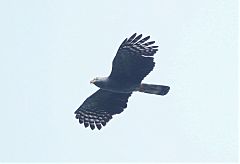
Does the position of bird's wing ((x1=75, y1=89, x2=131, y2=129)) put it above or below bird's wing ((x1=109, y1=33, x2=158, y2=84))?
below

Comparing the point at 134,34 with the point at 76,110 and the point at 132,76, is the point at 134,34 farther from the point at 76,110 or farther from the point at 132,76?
the point at 76,110

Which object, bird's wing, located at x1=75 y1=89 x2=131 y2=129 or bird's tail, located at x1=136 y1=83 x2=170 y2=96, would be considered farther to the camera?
bird's wing, located at x1=75 y1=89 x2=131 y2=129

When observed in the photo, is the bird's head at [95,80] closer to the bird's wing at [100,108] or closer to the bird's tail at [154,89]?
the bird's wing at [100,108]

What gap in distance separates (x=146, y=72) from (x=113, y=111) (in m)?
2.44

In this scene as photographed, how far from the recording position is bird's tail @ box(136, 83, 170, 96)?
31469 millimetres

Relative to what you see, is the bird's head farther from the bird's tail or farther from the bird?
the bird's tail

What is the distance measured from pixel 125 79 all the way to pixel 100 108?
6.26 ft

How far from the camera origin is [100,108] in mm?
33281

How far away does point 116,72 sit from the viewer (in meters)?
31.8

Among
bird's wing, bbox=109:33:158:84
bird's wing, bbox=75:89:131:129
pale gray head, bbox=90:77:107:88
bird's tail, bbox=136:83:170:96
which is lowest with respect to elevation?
bird's wing, bbox=75:89:131:129

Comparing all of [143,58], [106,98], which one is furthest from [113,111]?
[143,58]

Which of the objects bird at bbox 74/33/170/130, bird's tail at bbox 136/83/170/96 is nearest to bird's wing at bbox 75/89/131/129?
bird at bbox 74/33/170/130

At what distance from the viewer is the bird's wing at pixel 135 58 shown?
3119cm

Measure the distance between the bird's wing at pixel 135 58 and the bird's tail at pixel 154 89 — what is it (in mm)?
228
